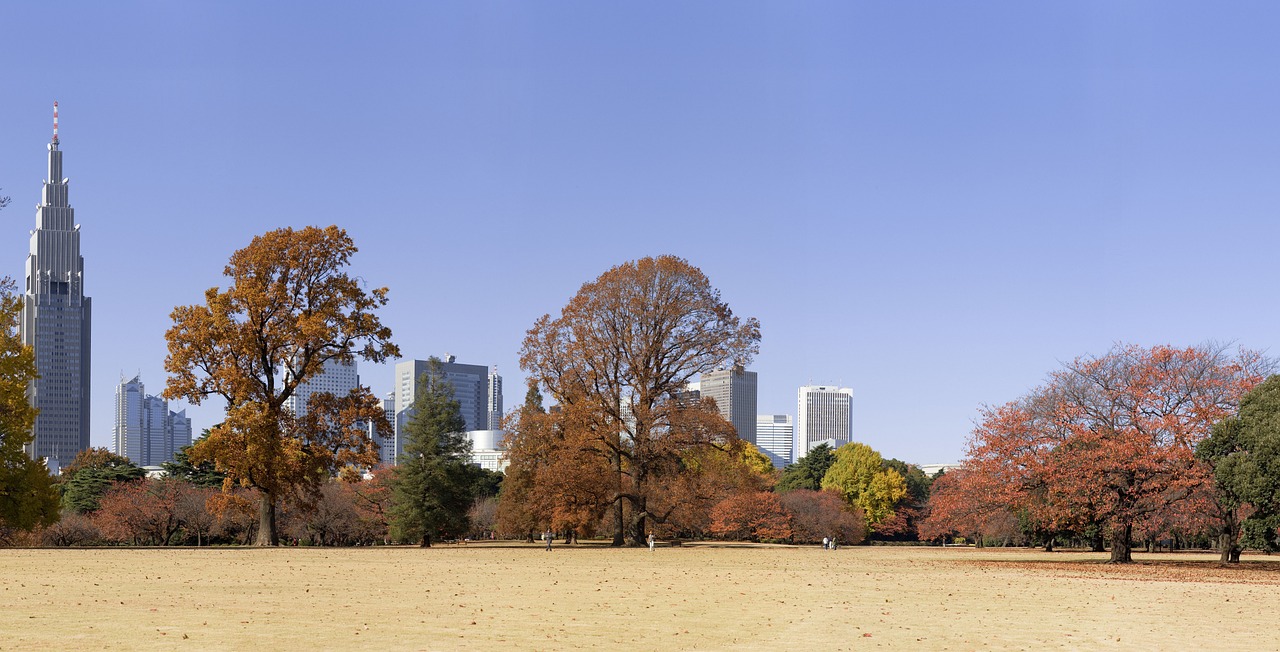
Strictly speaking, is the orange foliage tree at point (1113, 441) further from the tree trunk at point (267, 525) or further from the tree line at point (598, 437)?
the tree trunk at point (267, 525)

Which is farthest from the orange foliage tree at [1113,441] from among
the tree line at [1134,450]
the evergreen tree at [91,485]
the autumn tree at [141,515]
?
the evergreen tree at [91,485]

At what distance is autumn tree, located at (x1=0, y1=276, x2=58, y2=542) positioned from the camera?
45500 millimetres

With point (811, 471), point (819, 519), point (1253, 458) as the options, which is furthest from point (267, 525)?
point (811, 471)

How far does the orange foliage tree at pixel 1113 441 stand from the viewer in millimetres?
43812

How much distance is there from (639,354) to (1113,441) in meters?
21.8

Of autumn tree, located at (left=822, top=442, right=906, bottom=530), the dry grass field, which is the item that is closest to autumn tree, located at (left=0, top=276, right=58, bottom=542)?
the dry grass field

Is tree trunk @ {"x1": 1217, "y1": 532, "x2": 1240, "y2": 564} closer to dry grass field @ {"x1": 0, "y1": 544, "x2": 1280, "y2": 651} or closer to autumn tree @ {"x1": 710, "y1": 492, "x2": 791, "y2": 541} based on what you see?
dry grass field @ {"x1": 0, "y1": 544, "x2": 1280, "y2": 651}

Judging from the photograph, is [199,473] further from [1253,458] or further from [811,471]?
[1253,458]

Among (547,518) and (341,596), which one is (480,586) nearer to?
(341,596)

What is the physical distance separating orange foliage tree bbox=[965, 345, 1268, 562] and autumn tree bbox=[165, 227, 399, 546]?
25.4 metres

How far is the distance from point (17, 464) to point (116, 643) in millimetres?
35420

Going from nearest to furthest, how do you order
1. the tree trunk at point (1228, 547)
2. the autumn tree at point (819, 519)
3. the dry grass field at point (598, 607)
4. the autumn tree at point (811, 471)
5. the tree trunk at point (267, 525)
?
the dry grass field at point (598, 607) < the tree trunk at point (1228, 547) < the tree trunk at point (267, 525) < the autumn tree at point (819, 519) < the autumn tree at point (811, 471)

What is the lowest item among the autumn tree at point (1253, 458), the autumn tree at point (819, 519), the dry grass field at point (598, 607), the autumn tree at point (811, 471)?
the autumn tree at point (819, 519)

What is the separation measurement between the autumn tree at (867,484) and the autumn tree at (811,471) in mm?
5655
